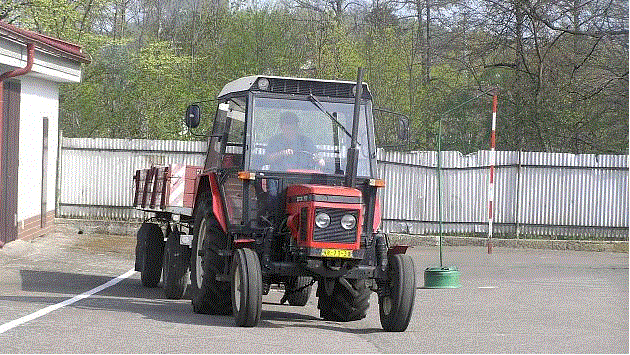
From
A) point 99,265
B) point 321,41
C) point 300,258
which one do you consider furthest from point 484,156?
point 300,258

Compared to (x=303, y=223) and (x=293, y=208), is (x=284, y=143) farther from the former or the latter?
(x=303, y=223)

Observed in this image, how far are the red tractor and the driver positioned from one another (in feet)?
0.03

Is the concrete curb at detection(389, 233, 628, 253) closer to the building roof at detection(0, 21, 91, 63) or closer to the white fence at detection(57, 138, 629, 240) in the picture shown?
the white fence at detection(57, 138, 629, 240)

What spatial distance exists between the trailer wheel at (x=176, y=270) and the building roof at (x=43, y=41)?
663 centimetres

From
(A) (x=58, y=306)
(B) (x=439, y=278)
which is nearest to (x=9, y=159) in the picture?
(B) (x=439, y=278)

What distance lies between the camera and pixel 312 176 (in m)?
13.3

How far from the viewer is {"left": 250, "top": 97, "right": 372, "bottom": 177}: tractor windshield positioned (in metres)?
13.4

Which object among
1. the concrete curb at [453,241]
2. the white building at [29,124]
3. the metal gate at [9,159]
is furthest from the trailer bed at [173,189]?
the concrete curb at [453,241]

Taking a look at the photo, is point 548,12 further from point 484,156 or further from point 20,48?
point 20,48

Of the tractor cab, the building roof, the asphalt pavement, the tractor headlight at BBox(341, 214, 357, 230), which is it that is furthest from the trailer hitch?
the building roof

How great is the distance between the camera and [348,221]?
12344mm

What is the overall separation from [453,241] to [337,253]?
16625 mm

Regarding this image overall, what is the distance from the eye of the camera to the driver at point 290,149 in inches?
525

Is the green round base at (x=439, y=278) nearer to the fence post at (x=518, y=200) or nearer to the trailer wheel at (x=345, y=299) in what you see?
the trailer wheel at (x=345, y=299)
